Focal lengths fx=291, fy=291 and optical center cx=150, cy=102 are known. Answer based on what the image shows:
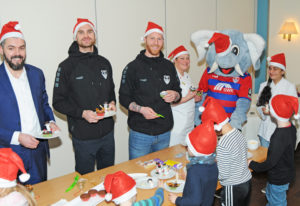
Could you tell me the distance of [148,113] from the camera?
2.68m

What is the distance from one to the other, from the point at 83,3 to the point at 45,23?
502 millimetres

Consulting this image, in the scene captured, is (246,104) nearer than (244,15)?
Yes

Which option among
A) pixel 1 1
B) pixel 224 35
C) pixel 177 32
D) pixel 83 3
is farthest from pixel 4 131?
pixel 177 32

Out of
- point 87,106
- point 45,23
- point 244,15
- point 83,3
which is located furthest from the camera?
point 244,15

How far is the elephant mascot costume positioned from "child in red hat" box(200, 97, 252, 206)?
1.19m

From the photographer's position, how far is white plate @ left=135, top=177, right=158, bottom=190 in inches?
82.5

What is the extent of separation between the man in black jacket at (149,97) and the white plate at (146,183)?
65 centimetres

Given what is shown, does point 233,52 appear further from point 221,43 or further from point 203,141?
point 203,141

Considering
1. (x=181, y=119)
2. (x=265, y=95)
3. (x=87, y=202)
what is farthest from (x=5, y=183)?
(x=265, y=95)

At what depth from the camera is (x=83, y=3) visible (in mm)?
3326

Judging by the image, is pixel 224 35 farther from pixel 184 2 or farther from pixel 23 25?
pixel 23 25

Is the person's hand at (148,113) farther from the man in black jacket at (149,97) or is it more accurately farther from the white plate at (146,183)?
the white plate at (146,183)

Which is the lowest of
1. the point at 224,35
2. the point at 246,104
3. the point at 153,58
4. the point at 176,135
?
the point at 176,135

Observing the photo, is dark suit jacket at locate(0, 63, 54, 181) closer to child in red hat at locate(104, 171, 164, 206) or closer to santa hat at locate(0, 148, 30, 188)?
santa hat at locate(0, 148, 30, 188)
